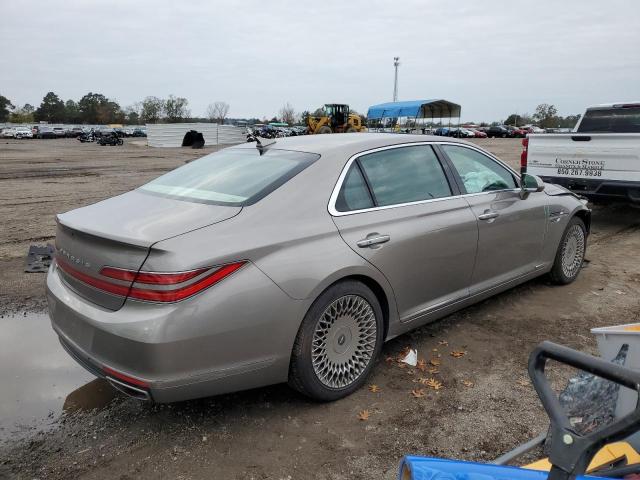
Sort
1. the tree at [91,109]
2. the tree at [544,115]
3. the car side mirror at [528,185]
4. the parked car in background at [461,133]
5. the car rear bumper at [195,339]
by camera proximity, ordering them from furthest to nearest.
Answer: the tree at [91,109] < the tree at [544,115] < the parked car in background at [461,133] < the car side mirror at [528,185] < the car rear bumper at [195,339]

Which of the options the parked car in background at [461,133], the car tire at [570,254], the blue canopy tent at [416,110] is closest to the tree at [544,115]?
the parked car in background at [461,133]

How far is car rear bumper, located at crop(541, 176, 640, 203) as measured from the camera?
737 cm

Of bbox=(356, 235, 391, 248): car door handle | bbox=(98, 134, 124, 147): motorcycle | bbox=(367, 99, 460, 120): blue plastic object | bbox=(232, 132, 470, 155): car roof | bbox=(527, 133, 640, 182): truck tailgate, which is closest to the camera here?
bbox=(356, 235, 391, 248): car door handle

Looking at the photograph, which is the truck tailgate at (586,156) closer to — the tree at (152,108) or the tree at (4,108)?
the tree at (152,108)

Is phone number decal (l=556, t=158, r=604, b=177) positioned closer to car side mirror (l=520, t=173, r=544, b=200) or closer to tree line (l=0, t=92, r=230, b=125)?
car side mirror (l=520, t=173, r=544, b=200)

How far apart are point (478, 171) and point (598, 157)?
4198 millimetres

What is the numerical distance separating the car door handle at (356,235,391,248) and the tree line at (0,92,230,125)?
9358 cm

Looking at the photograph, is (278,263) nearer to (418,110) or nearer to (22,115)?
(418,110)

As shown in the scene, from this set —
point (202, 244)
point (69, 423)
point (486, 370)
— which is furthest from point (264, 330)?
point (486, 370)

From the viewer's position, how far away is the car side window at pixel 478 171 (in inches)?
169

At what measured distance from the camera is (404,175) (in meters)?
3.85

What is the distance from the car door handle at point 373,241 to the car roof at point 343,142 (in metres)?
0.63

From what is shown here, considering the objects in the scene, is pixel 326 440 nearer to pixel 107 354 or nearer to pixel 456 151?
pixel 107 354

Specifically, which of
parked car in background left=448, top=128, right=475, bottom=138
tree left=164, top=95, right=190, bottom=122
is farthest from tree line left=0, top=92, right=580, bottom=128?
parked car in background left=448, top=128, right=475, bottom=138
